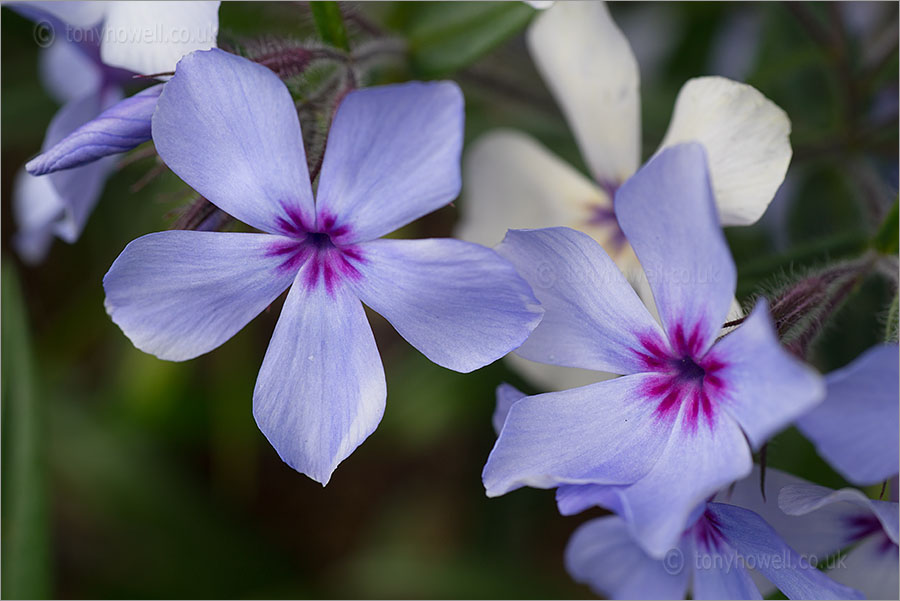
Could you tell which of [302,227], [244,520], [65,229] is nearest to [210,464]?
[244,520]

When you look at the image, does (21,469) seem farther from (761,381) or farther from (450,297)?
(761,381)

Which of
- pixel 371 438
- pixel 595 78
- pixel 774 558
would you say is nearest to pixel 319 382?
pixel 774 558

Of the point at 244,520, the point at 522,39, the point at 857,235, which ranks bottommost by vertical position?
the point at 244,520

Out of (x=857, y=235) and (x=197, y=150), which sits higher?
(x=197, y=150)

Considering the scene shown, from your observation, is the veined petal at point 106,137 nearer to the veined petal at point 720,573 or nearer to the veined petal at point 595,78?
the veined petal at point 595,78

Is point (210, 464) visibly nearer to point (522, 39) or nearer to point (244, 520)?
point (244, 520)

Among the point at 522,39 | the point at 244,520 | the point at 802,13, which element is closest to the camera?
the point at 802,13

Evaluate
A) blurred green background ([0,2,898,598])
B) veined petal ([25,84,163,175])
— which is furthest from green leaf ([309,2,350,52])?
blurred green background ([0,2,898,598])
